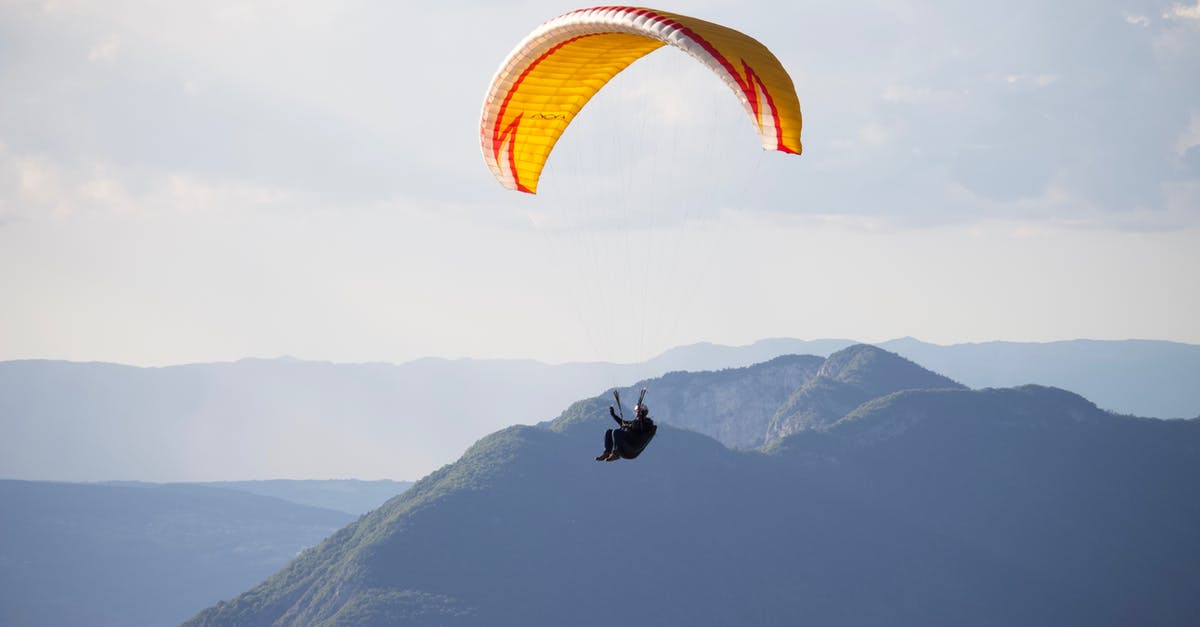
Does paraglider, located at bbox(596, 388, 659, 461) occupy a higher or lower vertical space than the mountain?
higher

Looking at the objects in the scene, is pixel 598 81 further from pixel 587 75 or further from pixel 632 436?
pixel 632 436

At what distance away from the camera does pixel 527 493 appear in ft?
642

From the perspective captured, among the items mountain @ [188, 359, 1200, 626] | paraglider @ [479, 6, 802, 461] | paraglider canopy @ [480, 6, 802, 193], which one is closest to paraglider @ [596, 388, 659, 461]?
paraglider @ [479, 6, 802, 461]

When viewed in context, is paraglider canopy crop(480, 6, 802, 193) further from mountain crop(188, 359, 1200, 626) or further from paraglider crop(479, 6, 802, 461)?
mountain crop(188, 359, 1200, 626)

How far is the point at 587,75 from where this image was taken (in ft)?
158

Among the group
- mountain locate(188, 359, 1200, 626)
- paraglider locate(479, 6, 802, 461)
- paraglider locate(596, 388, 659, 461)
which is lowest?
mountain locate(188, 359, 1200, 626)

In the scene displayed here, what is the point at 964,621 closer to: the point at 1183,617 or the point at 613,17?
the point at 1183,617

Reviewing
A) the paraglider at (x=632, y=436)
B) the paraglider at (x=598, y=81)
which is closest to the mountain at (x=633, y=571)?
the paraglider at (x=598, y=81)

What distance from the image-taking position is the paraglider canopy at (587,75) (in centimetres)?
4019

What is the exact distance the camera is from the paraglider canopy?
40188 millimetres

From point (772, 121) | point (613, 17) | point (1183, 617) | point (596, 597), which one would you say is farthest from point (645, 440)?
point (1183, 617)

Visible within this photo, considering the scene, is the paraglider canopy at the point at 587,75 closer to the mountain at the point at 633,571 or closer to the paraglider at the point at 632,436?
the paraglider at the point at 632,436

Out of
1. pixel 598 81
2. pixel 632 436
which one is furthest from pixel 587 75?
pixel 632 436

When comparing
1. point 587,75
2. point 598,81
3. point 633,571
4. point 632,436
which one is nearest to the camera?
point 632,436
